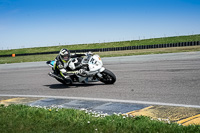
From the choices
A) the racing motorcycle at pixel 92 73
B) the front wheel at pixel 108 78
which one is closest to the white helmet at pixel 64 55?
the racing motorcycle at pixel 92 73

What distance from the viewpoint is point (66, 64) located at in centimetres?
1052

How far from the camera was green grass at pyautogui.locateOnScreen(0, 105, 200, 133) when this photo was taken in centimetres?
477

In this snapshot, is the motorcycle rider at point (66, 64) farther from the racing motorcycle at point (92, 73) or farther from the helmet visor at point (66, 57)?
A: the racing motorcycle at point (92, 73)

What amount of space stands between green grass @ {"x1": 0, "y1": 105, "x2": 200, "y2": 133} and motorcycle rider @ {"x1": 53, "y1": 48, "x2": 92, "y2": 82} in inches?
163

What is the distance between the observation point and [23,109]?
21.5ft

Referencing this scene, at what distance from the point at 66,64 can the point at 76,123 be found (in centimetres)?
538

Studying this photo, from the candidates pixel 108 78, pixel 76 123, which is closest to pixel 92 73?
pixel 108 78

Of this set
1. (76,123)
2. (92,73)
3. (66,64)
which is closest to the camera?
(76,123)

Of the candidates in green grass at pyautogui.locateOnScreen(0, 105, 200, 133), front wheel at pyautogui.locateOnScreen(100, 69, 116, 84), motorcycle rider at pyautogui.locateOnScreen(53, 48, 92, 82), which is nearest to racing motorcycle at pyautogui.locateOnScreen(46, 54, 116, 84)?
front wheel at pyautogui.locateOnScreen(100, 69, 116, 84)

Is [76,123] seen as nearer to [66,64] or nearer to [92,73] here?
[92,73]

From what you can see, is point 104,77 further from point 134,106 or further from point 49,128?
point 49,128

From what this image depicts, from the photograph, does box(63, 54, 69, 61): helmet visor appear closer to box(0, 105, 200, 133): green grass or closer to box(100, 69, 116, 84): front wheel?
box(100, 69, 116, 84): front wheel

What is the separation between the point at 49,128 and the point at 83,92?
4120 millimetres

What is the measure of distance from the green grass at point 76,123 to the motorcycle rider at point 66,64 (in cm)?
413
